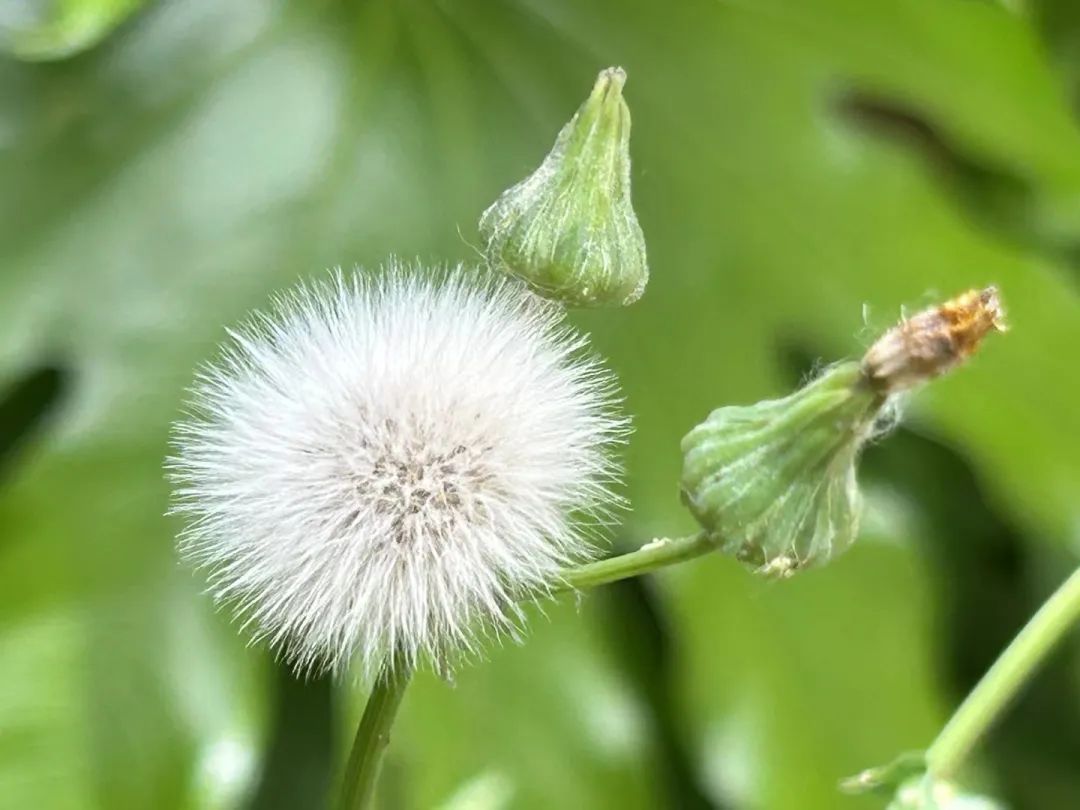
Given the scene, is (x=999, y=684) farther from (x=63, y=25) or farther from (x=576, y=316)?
(x=63, y=25)

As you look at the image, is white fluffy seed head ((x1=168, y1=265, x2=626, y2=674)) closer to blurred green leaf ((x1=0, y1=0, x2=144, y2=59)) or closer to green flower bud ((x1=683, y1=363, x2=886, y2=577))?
green flower bud ((x1=683, y1=363, x2=886, y2=577))

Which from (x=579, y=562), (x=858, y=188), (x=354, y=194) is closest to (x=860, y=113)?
(x=858, y=188)

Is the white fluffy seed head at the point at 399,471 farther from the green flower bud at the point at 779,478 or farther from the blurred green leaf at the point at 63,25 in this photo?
the blurred green leaf at the point at 63,25

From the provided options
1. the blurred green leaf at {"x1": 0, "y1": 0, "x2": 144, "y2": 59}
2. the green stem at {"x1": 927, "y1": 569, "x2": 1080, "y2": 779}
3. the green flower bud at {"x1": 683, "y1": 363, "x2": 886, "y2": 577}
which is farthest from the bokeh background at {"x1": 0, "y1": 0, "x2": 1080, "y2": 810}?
the green flower bud at {"x1": 683, "y1": 363, "x2": 886, "y2": 577}

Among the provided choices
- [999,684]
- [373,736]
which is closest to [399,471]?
[373,736]

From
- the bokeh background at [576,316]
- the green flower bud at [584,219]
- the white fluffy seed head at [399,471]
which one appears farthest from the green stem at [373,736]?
the bokeh background at [576,316]
